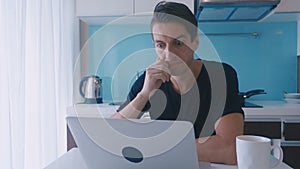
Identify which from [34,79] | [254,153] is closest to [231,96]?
[254,153]

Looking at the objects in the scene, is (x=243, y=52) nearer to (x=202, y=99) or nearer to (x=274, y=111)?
(x=274, y=111)

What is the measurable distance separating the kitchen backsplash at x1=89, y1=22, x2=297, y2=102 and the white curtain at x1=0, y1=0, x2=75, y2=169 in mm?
449

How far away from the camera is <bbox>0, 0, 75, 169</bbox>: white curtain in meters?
1.44

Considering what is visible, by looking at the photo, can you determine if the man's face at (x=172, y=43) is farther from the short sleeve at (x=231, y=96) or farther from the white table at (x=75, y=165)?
the white table at (x=75, y=165)

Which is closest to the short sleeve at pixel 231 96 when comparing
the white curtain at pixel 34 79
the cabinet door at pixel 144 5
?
the white curtain at pixel 34 79

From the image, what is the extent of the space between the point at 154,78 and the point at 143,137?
45cm

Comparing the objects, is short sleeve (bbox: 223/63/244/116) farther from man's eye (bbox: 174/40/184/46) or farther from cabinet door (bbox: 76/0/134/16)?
cabinet door (bbox: 76/0/134/16)

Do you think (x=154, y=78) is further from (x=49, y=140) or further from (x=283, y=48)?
(x=283, y=48)

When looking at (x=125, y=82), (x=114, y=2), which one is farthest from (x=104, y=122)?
(x=125, y=82)

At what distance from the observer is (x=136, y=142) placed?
30.4 inches

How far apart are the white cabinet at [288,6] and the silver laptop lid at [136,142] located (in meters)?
1.93

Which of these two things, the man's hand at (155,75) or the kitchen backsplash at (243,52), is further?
the kitchen backsplash at (243,52)

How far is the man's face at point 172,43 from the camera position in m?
1.16

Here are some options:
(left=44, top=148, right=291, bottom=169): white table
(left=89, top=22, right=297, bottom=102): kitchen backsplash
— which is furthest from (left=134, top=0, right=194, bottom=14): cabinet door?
(left=44, top=148, right=291, bottom=169): white table
